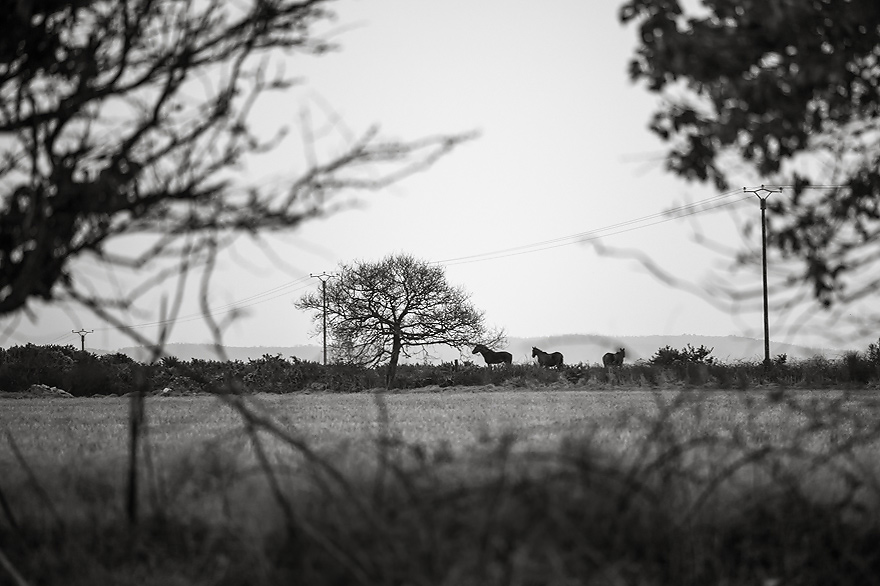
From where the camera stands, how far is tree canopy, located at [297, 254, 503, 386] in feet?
125

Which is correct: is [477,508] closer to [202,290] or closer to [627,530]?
[627,530]

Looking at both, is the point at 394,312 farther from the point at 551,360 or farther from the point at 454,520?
the point at 454,520

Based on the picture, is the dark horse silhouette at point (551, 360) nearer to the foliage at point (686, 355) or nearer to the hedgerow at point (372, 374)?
the hedgerow at point (372, 374)

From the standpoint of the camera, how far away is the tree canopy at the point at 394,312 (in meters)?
38.0

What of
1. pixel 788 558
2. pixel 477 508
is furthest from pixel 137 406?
pixel 788 558

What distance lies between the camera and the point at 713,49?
15.3 feet

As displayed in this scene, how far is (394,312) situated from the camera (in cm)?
3869

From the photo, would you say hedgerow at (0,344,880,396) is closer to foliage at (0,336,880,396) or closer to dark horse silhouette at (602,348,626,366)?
foliage at (0,336,880,396)

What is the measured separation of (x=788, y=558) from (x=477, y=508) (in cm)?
184

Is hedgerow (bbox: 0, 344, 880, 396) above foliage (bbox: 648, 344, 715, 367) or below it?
below

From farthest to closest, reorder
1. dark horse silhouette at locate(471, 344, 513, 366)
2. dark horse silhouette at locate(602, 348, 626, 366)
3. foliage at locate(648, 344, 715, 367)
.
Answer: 1. dark horse silhouette at locate(471, 344, 513, 366)
2. dark horse silhouette at locate(602, 348, 626, 366)
3. foliage at locate(648, 344, 715, 367)

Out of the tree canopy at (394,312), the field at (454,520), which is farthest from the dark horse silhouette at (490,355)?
the field at (454,520)

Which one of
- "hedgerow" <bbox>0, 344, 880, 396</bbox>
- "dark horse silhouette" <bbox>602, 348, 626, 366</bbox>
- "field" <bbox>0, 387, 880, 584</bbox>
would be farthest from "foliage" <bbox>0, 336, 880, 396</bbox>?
"field" <bbox>0, 387, 880, 584</bbox>

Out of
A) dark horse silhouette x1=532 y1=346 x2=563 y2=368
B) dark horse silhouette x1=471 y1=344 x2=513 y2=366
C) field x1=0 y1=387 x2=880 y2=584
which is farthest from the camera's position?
dark horse silhouette x1=471 y1=344 x2=513 y2=366
